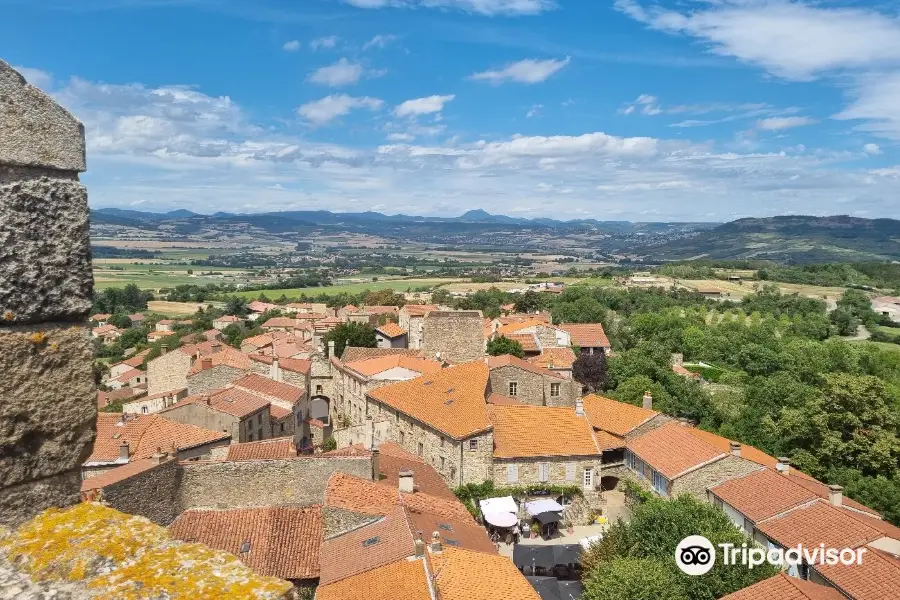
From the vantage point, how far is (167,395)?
37875 millimetres

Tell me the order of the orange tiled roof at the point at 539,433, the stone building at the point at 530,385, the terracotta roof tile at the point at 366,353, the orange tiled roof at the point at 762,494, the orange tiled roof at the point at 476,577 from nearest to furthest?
the orange tiled roof at the point at 476,577
the orange tiled roof at the point at 762,494
the orange tiled roof at the point at 539,433
the stone building at the point at 530,385
the terracotta roof tile at the point at 366,353

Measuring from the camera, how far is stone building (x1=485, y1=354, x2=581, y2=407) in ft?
120

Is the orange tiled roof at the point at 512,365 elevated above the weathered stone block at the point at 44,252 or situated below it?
below

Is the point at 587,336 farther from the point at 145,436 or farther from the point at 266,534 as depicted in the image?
the point at 266,534

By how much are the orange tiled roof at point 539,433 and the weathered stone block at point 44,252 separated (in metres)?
25.6

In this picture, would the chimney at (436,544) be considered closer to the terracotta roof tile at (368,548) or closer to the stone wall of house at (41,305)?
the terracotta roof tile at (368,548)

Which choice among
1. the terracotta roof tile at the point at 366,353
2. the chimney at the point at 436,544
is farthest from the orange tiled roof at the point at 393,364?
the chimney at the point at 436,544

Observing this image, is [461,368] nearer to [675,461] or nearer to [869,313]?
[675,461]

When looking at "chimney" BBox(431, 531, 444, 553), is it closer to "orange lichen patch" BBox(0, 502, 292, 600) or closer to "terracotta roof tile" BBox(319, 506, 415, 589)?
"terracotta roof tile" BBox(319, 506, 415, 589)

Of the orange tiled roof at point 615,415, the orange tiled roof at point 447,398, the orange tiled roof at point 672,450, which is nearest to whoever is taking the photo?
the orange tiled roof at point 672,450

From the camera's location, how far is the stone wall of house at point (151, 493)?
16594 millimetres

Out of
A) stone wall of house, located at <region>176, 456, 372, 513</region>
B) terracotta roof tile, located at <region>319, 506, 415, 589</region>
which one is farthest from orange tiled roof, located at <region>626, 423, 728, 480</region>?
stone wall of house, located at <region>176, 456, 372, 513</region>

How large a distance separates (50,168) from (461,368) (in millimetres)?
31712

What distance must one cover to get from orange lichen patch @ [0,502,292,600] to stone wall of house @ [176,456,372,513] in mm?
16677
